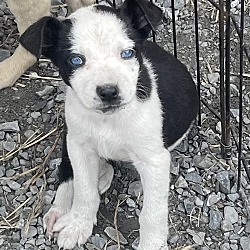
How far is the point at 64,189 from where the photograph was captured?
144 inches

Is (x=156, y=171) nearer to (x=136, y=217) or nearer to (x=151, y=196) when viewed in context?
(x=151, y=196)

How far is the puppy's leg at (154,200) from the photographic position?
10.8 feet

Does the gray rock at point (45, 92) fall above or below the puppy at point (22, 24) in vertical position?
below

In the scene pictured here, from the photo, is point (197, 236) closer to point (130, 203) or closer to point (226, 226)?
point (226, 226)

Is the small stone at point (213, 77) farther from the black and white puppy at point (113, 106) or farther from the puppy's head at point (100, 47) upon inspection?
the puppy's head at point (100, 47)

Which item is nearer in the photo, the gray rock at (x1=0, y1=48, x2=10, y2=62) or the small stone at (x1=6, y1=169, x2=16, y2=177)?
the small stone at (x1=6, y1=169, x2=16, y2=177)

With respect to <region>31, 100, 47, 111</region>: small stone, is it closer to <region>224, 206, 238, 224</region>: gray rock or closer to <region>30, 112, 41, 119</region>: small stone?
<region>30, 112, 41, 119</region>: small stone

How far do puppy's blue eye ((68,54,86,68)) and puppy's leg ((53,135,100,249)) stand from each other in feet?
1.64

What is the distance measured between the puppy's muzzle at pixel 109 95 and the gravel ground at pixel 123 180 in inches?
32.9

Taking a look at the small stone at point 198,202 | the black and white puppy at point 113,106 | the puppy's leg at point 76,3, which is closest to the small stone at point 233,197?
the small stone at point 198,202

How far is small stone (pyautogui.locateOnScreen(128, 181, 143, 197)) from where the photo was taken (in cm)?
369

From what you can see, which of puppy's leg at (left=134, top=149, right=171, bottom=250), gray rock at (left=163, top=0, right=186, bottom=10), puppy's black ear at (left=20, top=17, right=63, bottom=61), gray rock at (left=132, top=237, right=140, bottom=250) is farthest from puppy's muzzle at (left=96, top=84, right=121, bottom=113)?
gray rock at (left=163, top=0, right=186, bottom=10)

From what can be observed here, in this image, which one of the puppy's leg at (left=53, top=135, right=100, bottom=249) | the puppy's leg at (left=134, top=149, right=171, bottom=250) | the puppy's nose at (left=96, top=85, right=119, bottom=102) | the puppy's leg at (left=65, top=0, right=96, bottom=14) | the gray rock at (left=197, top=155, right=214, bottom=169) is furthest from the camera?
the puppy's leg at (left=65, top=0, right=96, bottom=14)

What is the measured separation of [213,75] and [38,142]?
974mm
